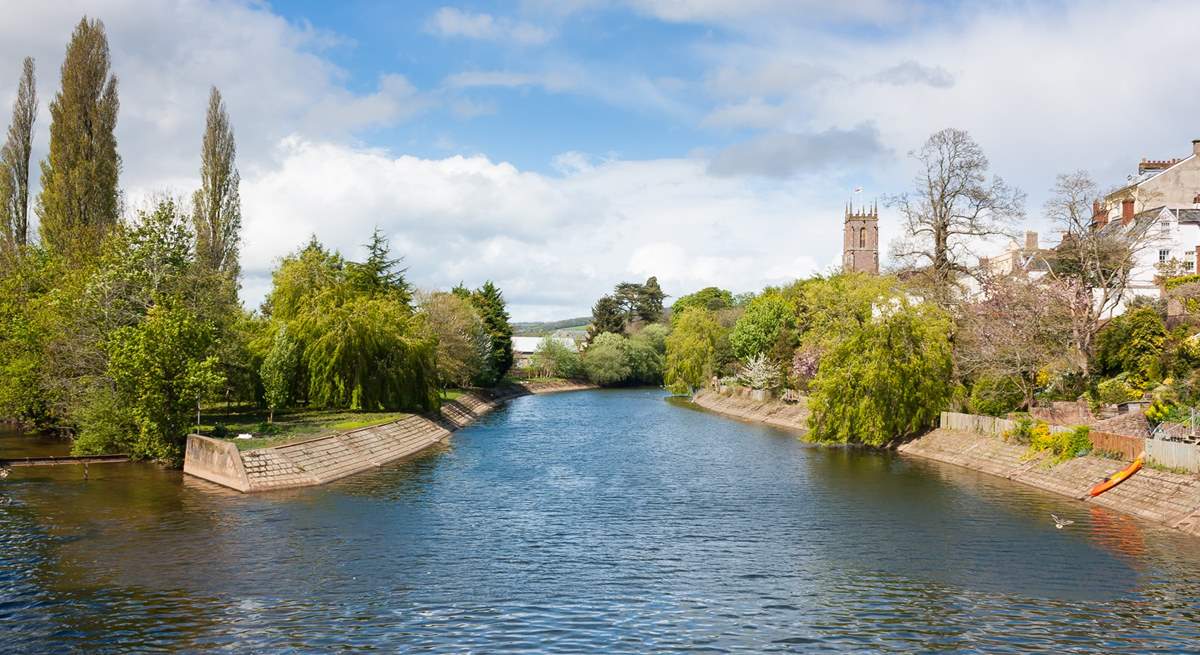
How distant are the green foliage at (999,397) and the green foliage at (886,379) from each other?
2.88m

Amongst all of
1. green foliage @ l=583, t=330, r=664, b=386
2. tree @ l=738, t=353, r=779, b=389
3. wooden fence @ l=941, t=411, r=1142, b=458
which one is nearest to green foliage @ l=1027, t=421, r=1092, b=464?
wooden fence @ l=941, t=411, r=1142, b=458

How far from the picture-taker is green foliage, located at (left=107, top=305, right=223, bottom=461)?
4572cm

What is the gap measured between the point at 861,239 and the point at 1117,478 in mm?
140235

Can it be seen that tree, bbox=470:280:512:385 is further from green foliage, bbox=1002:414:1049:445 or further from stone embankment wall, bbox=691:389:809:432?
green foliage, bbox=1002:414:1049:445

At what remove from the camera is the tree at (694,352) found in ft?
374

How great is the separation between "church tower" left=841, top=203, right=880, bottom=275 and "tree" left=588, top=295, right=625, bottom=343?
148 ft

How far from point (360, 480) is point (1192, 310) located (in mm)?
52568

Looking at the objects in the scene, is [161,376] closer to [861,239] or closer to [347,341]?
[347,341]

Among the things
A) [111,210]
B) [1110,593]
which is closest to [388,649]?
[1110,593]

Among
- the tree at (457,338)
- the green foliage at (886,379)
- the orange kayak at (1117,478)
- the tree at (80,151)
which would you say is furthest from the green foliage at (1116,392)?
the tree at (80,151)

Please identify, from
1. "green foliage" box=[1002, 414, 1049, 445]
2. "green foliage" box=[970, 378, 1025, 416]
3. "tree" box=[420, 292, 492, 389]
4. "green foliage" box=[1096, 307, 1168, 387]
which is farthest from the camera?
"tree" box=[420, 292, 492, 389]

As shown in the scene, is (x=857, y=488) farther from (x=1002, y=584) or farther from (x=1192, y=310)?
(x=1192, y=310)

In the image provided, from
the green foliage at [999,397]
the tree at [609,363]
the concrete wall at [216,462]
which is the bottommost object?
the concrete wall at [216,462]

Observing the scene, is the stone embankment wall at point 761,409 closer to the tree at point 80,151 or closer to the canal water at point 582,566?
the canal water at point 582,566
